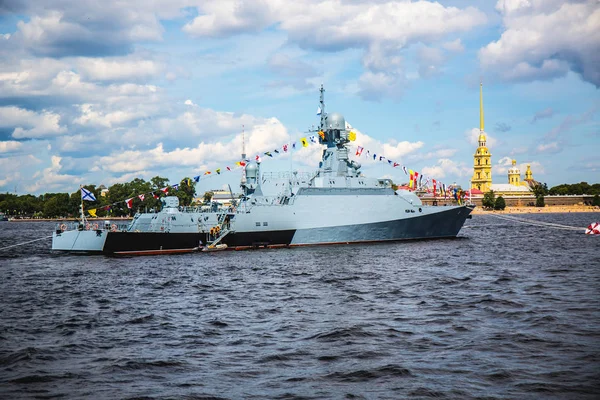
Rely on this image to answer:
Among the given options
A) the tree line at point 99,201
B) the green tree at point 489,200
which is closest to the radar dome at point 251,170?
the tree line at point 99,201

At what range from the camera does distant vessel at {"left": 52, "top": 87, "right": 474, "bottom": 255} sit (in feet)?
129

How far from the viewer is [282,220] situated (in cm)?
4122

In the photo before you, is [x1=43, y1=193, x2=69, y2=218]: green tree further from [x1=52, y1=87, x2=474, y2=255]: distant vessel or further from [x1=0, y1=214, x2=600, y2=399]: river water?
[x1=0, y1=214, x2=600, y2=399]: river water

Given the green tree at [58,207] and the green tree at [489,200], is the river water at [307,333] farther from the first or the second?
the green tree at [489,200]

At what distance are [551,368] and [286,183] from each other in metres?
33.2

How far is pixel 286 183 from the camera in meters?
43.4

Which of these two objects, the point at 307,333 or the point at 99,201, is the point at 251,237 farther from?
the point at 99,201

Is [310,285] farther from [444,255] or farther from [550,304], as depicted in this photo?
[444,255]

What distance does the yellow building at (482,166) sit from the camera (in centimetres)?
19150

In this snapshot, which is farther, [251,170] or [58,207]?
[58,207]

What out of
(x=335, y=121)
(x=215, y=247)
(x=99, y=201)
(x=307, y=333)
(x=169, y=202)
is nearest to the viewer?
(x=307, y=333)

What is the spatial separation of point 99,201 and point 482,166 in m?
128

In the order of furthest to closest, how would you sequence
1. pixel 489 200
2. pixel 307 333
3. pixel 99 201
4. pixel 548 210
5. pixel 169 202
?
1. pixel 548 210
2. pixel 489 200
3. pixel 99 201
4. pixel 169 202
5. pixel 307 333

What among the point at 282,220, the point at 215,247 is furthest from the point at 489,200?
the point at 215,247
